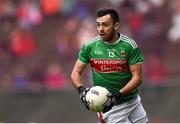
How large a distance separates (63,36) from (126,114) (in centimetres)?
1031

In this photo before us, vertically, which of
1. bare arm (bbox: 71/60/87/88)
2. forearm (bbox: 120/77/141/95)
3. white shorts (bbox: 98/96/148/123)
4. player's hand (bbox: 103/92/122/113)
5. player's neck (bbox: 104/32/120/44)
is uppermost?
player's neck (bbox: 104/32/120/44)

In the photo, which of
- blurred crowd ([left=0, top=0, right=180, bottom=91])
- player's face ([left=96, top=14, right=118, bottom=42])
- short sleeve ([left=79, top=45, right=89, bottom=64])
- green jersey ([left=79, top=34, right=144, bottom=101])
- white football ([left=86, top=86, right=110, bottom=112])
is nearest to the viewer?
white football ([left=86, top=86, right=110, bottom=112])

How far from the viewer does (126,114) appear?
9.52 m

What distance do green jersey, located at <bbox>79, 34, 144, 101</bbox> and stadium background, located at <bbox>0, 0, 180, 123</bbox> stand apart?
23.4ft

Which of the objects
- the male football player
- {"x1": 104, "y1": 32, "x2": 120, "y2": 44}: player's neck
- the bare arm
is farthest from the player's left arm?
the bare arm

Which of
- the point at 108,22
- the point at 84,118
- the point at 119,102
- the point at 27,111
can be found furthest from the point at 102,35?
the point at 27,111

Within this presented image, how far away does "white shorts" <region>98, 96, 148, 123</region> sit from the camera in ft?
31.1

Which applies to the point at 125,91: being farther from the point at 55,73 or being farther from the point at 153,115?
the point at 55,73

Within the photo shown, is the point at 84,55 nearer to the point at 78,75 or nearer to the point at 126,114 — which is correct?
the point at 78,75

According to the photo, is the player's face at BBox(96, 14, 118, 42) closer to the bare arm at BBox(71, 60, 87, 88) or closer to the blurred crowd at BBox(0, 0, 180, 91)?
the bare arm at BBox(71, 60, 87, 88)

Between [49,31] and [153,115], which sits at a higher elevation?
[49,31]

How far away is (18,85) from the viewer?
1866 centimetres

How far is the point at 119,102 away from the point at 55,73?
943cm

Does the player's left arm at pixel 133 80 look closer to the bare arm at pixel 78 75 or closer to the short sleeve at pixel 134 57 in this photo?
the short sleeve at pixel 134 57
